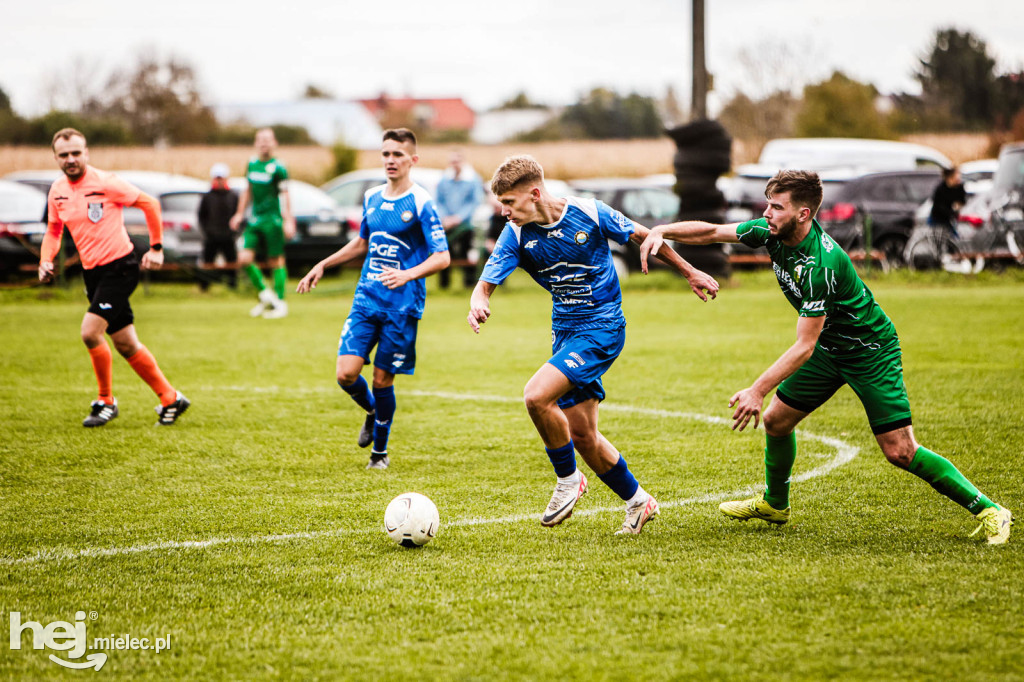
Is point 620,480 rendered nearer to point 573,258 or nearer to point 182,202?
point 573,258

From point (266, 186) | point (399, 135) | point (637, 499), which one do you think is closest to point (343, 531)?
point (637, 499)

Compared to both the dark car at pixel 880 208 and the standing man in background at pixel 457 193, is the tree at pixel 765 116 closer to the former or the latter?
the dark car at pixel 880 208

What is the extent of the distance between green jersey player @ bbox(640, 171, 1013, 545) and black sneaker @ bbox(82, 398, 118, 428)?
4.78 m

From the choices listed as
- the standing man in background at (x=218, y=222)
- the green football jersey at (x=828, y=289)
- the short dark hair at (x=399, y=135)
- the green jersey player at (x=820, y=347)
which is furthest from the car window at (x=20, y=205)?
the green football jersey at (x=828, y=289)

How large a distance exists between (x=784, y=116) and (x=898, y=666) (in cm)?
4067

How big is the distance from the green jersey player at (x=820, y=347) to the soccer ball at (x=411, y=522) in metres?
1.47

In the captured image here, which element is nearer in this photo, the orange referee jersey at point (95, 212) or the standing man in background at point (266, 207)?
the orange referee jersey at point (95, 212)

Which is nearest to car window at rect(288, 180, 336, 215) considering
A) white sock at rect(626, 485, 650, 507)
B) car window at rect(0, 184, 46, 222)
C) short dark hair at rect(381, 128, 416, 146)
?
car window at rect(0, 184, 46, 222)

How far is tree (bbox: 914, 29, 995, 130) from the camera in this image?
162 ft

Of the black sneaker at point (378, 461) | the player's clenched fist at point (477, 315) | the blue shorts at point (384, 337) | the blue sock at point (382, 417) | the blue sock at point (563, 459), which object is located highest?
the player's clenched fist at point (477, 315)

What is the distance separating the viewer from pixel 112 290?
7.83 m

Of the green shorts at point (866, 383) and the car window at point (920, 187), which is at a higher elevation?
the car window at point (920, 187)

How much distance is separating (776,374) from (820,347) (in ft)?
2.10

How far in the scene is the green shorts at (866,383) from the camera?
480 centimetres
